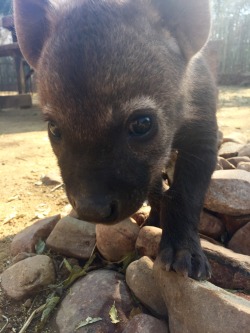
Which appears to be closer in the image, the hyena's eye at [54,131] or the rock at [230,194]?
the hyena's eye at [54,131]

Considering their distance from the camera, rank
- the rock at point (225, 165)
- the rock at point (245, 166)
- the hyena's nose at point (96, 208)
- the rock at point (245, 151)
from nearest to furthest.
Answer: the hyena's nose at point (96, 208) < the rock at point (245, 166) < the rock at point (225, 165) < the rock at point (245, 151)

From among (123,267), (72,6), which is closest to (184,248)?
(123,267)

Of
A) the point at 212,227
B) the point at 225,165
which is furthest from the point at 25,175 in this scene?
the point at 212,227

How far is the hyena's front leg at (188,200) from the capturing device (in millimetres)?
2286

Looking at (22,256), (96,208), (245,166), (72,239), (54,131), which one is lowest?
(22,256)

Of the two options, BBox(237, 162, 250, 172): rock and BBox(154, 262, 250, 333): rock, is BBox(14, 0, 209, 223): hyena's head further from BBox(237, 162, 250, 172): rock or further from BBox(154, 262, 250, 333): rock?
BBox(237, 162, 250, 172): rock

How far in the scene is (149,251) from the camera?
2.63m

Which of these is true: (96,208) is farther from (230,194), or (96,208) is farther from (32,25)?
(32,25)

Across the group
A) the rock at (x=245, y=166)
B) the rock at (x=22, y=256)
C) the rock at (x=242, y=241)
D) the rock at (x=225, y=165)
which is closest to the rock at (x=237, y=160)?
the rock at (x=225, y=165)

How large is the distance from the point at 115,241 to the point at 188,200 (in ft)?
1.71

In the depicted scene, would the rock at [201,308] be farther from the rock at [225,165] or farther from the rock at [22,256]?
the rock at [225,165]

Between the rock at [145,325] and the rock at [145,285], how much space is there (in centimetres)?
17

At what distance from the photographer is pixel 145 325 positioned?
6.52 ft

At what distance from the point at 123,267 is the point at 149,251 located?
18 cm
